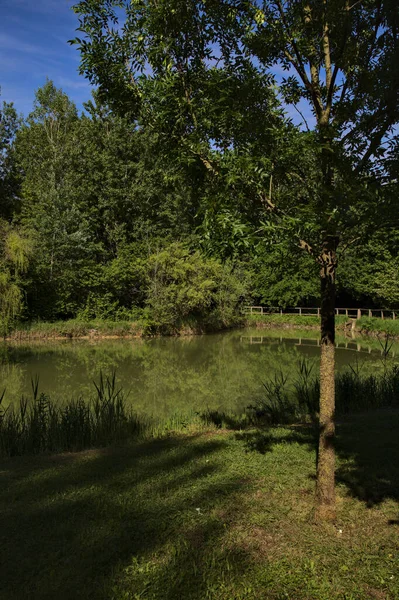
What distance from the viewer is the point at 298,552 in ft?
9.84

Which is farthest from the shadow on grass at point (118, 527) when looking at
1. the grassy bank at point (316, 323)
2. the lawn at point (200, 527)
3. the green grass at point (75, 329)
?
the grassy bank at point (316, 323)

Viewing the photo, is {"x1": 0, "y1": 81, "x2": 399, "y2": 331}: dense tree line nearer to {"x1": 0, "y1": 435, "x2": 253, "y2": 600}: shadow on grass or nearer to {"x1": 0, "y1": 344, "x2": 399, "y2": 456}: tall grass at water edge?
{"x1": 0, "y1": 344, "x2": 399, "y2": 456}: tall grass at water edge

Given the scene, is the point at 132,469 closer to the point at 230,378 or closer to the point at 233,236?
the point at 233,236

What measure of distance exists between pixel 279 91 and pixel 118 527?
410cm

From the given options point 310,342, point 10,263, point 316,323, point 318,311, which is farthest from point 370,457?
point 318,311

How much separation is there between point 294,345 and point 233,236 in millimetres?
22008

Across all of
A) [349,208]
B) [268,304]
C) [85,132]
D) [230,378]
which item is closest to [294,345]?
[230,378]

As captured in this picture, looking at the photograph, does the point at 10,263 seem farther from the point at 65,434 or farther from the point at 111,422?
the point at 65,434

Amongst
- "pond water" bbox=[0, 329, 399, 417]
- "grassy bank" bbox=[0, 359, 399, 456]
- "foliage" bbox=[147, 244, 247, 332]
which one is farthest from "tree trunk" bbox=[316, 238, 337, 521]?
"foliage" bbox=[147, 244, 247, 332]

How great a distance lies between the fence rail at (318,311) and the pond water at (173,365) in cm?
610

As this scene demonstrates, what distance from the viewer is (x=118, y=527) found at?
3432 mm

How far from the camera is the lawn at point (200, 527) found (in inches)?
107

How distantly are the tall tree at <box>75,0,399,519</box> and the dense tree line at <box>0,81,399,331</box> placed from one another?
57.0ft

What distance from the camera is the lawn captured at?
2.71 metres
